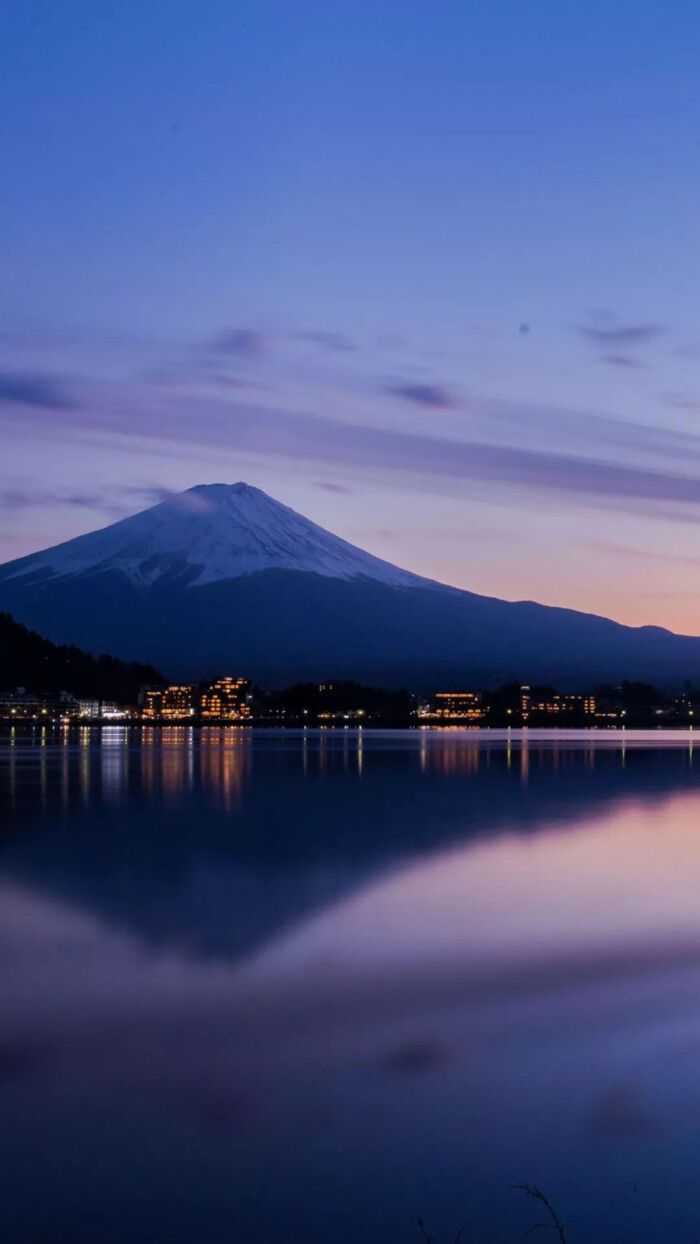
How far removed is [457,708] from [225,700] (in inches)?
1161

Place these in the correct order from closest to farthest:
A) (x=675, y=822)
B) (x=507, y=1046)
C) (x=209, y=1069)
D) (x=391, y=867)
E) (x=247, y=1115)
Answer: (x=247, y=1115), (x=209, y=1069), (x=507, y=1046), (x=391, y=867), (x=675, y=822)

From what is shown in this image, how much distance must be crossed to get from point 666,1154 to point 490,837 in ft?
42.2

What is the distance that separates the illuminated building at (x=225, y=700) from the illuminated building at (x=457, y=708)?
2392 cm

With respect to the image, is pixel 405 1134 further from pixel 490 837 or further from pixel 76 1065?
pixel 490 837

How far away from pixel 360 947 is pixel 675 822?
1235 cm

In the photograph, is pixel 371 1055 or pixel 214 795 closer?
pixel 371 1055

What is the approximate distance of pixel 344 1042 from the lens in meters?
7.21

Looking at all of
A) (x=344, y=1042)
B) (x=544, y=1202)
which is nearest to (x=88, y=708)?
(x=344, y=1042)

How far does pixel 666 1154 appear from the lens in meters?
5.51

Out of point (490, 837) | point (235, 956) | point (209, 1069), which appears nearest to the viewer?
point (209, 1069)

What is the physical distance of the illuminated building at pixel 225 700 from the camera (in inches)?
7087

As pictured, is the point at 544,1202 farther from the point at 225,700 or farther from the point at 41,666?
the point at 225,700

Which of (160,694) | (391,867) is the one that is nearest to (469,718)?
(160,694)

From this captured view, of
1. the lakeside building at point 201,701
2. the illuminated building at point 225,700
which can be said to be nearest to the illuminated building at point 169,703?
the lakeside building at point 201,701
